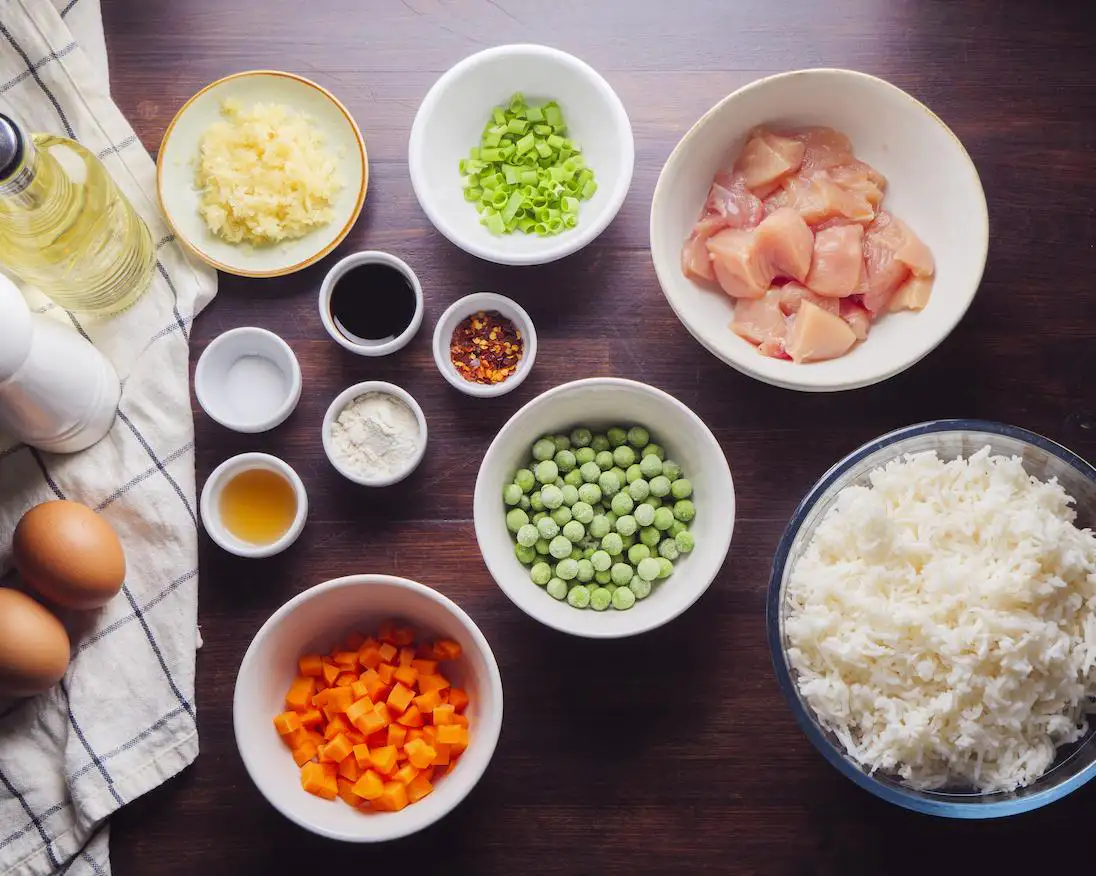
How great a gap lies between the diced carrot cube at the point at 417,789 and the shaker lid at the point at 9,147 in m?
1.17

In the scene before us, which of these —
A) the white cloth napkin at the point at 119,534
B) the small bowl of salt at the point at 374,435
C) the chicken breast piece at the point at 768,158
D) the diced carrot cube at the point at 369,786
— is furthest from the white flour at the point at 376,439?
the chicken breast piece at the point at 768,158

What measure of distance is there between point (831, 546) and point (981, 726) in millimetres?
358

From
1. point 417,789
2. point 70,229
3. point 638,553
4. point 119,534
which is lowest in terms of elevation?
point 417,789

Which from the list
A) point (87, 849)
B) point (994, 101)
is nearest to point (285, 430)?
point (87, 849)

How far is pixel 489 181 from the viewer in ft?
5.94

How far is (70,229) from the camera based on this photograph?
1601mm

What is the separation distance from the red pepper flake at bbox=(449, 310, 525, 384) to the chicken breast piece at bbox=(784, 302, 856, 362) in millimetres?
502

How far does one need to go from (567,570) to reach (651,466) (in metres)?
0.24

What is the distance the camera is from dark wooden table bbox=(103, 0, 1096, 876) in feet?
5.79

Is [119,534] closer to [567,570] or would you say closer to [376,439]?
[376,439]

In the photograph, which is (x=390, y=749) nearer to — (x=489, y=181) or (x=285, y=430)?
(x=285, y=430)

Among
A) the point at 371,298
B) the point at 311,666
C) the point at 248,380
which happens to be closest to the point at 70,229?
the point at 248,380

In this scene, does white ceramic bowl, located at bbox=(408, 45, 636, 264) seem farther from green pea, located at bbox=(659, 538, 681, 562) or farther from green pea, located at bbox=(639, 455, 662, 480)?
green pea, located at bbox=(659, 538, 681, 562)

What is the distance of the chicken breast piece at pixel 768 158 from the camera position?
1738mm
